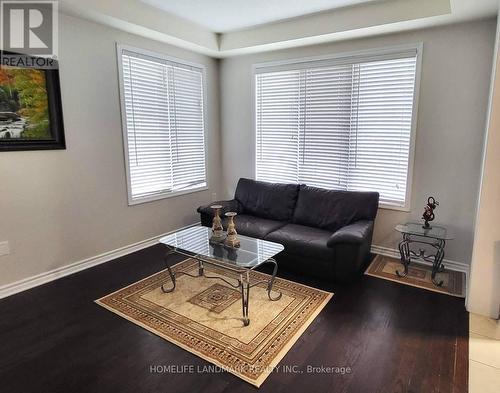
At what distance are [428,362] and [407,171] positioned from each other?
206 centimetres

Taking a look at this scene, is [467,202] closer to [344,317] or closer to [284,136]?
[344,317]

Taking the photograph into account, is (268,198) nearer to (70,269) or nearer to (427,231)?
(427,231)

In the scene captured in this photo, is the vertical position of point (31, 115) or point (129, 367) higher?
point (31, 115)

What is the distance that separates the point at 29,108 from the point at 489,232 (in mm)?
3887

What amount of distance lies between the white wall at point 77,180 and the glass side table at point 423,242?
299cm

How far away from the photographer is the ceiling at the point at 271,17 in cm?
288

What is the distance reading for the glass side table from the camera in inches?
120

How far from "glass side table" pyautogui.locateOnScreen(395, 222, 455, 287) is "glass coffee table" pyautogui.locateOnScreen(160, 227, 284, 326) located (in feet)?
4.48

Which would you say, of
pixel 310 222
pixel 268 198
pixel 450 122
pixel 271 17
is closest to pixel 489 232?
pixel 450 122

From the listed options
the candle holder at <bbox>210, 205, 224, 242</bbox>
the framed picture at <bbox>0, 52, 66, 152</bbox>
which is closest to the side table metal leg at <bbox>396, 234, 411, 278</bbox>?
the candle holder at <bbox>210, 205, 224, 242</bbox>

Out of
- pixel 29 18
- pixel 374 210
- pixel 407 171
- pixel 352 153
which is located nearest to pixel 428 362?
pixel 374 210

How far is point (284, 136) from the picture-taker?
4316 millimetres

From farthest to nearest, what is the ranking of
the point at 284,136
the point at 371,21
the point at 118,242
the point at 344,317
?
the point at 284,136 → the point at 118,242 → the point at 371,21 → the point at 344,317

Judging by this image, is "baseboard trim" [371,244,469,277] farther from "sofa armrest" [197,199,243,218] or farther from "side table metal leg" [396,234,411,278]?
"sofa armrest" [197,199,243,218]
